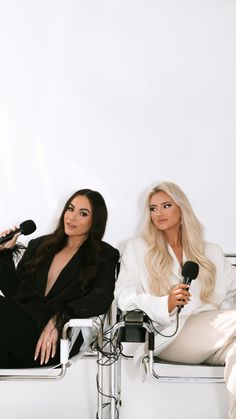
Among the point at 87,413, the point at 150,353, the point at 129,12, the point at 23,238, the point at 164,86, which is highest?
the point at 129,12

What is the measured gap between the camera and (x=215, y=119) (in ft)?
10.9

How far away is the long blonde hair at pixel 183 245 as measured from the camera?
2842 millimetres

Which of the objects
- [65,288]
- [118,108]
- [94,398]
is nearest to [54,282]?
[65,288]

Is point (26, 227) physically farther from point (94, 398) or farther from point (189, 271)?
point (94, 398)

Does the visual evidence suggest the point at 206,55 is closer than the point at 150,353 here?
No

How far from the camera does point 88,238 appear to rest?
9.87 feet

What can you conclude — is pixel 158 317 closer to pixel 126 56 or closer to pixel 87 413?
pixel 87 413

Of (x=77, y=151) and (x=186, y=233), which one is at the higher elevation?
(x=77, y=151)

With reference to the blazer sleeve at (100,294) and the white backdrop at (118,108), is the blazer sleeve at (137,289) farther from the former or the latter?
the white backdrop at (118,108)

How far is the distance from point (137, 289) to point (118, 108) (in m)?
1.02

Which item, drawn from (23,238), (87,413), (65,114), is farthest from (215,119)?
(87,413)

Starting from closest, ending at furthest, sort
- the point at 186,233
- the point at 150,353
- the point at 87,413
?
the point at 150,353 → the point at 186,233 → the point at 87,413

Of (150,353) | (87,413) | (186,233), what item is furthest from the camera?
(87,413)

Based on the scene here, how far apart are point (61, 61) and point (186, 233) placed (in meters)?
1.14
